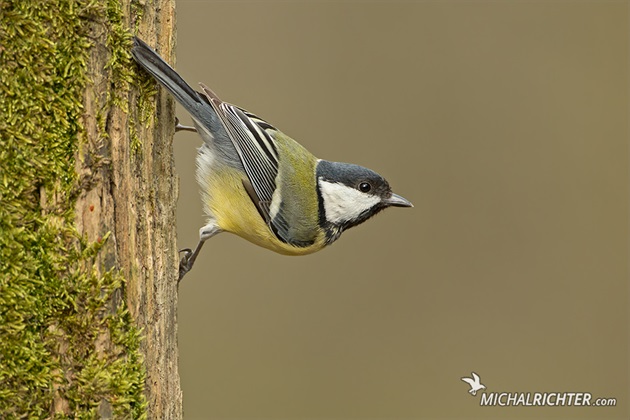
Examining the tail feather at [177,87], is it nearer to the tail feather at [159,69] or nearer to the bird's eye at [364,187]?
the tail feather at [159,69]

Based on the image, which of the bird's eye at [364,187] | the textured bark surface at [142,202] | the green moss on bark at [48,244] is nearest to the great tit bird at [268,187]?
the bird's eye at [364,187]

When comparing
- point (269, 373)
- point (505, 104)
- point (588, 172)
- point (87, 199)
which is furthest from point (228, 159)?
point (588, 172)

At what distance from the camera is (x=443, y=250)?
235 inches

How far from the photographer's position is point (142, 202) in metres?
2.36

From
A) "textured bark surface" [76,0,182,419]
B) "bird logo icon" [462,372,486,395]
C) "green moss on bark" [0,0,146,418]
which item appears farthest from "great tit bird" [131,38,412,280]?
"bird logo icon" [462,372,486,395]

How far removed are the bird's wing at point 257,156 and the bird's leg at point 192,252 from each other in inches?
9.8

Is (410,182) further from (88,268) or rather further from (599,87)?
(88,268)

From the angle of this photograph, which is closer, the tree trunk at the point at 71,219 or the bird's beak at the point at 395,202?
the tree trunk at the point at 71,219

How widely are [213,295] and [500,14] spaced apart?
342 centimetres

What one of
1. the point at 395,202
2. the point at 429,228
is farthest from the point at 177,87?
the point at 429,228

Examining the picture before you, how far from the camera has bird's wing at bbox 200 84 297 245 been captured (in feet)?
10.5

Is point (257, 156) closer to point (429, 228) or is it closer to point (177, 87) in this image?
point (177, 87)

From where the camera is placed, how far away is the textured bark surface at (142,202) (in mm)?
2211

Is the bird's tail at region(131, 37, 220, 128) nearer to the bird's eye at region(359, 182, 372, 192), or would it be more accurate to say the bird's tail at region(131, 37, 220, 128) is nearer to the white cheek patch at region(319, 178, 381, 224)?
the white cheek patch at region(319, 178, 381, 224)
